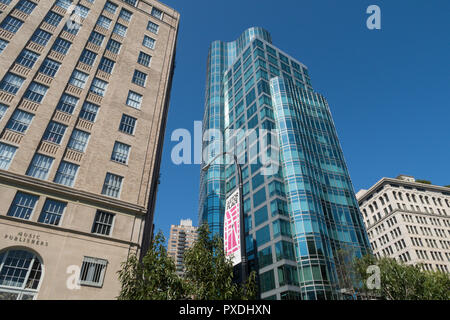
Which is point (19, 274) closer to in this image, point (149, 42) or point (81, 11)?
point (149, 42)

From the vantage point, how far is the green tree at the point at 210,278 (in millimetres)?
13359

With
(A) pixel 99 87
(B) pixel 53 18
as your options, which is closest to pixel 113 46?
(B) pixel 53 18

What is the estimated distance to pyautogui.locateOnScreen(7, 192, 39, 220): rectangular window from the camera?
21.9m

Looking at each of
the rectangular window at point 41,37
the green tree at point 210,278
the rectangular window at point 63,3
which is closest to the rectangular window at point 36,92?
the rectangular window at point 41,37

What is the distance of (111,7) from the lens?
1638 inches

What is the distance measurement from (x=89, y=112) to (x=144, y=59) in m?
12.4

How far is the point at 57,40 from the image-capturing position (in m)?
33.7

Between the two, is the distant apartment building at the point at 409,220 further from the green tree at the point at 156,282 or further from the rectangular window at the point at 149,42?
the green tree at the point at 156,282

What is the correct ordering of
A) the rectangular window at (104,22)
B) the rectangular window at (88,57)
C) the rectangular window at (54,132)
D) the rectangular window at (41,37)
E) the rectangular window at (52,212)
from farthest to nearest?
1. the rectangular window at (104,22)
2. the rectangular window at (88,57)
3. the rectangular window at (41,37)
4. the rectangular window at (54,132)
5. the rectangular window at (52,212)

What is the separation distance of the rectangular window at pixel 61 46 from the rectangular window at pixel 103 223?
20466mm

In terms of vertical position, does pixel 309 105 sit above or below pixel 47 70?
above

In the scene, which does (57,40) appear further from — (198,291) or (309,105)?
(309,105)
